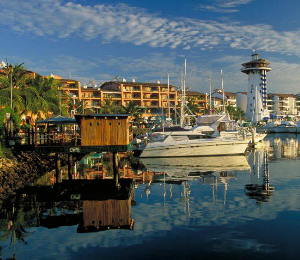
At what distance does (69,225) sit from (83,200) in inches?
183

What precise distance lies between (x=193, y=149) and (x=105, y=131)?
18069 mm

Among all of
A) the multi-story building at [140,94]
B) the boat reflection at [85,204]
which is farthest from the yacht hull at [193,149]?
the multi-story building at [140,94]

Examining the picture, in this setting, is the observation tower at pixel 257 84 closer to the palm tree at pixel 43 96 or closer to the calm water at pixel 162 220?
the palm tree at pixel 43 96

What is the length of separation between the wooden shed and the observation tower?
4373 inches

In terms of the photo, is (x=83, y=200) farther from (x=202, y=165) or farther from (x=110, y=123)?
(x=202, y=165)

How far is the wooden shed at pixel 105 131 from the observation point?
2473 cm

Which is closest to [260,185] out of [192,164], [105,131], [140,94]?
[192,164]

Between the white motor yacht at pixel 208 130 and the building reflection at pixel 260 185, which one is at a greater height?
the white motor yacht at pixel 208 130

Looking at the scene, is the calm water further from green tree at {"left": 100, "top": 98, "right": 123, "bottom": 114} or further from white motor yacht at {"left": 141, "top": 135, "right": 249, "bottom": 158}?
green tree at {"left": 100, "top": 98, "right": 123, "bottom": 114}

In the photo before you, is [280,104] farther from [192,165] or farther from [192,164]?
[192,165]

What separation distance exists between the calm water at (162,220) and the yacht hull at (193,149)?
449 inches

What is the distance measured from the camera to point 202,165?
35.5 metres

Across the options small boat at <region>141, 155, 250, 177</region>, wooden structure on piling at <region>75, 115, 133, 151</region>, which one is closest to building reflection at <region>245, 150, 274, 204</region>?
small boat at <region>141, 155, 250, 177</region>

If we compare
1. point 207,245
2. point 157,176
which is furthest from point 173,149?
point 207,245
